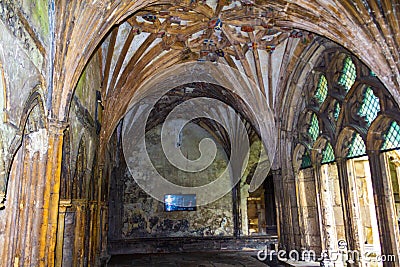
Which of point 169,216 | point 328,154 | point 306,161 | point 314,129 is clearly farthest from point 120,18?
point 169,216

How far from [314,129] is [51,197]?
20.7 ft

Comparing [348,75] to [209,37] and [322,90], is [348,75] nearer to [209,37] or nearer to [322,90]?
[322,90]

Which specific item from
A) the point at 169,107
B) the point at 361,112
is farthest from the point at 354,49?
the point at 169,107

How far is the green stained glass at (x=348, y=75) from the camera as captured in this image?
7082mm

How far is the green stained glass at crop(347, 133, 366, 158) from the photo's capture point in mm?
7012

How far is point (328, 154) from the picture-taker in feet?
26.4

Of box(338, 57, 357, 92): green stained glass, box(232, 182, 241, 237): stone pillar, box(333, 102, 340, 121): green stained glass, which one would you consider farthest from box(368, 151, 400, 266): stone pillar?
box(232, 182, 241, 237): stone pillar

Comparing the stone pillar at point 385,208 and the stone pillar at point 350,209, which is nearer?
the stone pillar at point 385,208

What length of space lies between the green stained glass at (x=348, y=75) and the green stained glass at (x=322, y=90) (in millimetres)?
590

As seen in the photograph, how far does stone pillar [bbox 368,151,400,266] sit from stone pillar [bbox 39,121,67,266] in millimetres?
5205

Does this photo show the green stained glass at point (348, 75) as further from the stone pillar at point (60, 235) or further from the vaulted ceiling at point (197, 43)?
the stone pillar at point (60, 235)

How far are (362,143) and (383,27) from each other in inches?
101

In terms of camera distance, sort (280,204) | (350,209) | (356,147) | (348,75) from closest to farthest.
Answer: (350,209) < (356,147) < (348,75) < (280,204)

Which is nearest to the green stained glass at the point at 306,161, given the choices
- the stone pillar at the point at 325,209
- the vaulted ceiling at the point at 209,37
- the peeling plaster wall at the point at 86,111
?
the stone pillar at the point at 325,209
